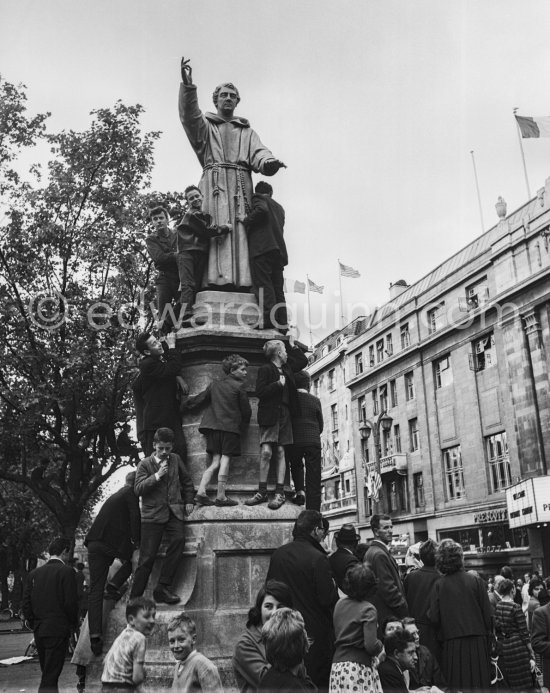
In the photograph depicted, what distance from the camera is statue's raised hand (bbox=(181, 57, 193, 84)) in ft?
30.3

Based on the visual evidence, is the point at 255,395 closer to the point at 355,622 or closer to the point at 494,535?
the point at 355,622

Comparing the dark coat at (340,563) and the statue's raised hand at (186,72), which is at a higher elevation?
the statue's raised hand at (186,72)

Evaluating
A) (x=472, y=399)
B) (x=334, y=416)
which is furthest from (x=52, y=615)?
(x=334, y=416)

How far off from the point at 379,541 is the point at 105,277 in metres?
14.2

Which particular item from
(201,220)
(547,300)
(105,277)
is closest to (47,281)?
(105,277)

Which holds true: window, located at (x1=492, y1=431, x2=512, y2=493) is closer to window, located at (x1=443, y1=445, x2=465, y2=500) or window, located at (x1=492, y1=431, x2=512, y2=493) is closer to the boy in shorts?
window, located at (x1=443, y1=445, x2=465, y2=500)

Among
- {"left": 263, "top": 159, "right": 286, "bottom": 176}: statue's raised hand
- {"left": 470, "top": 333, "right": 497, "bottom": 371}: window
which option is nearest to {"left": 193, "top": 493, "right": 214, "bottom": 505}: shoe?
{"left": 263, "top": 159, "right": 286, "bottom": 176}: statue's raised hand

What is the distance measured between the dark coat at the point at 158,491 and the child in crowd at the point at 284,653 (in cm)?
367

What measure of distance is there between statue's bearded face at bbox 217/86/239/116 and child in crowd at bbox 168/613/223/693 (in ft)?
25.2

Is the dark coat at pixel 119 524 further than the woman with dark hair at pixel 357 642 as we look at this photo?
Yes

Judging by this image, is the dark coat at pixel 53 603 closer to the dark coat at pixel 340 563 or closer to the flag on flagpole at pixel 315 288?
the dark coat at pixel 340 563

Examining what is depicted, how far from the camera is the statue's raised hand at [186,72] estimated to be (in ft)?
30.3

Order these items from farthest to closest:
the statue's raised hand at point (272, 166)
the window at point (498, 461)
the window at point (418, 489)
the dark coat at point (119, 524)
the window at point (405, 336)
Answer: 1. the window at point (405, 336)
2. the window at point (418, 489)
3. the window at point (498, 461)
4. the statue's raised hand at point (272, 166)
5. the dark coat at point (119, 524)

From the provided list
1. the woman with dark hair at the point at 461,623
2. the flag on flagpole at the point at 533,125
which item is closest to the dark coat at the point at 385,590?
the woman with dark hair at the point at 461,623
